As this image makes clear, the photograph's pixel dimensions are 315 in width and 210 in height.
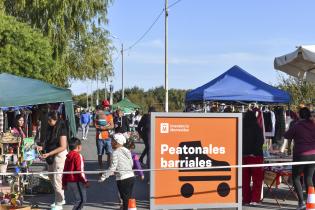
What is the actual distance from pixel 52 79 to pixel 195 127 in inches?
750

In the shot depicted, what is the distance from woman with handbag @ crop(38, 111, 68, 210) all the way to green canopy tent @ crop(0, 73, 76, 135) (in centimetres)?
344

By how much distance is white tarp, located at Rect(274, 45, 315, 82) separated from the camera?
9.77m

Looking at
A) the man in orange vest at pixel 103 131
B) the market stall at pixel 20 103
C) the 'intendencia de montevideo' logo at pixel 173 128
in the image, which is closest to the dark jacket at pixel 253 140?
the 'intendencia de montevideo' logo at pixel 173 128

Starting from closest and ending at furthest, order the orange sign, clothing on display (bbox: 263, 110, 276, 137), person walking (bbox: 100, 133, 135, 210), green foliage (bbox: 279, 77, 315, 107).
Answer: the orange sign
person walking (bbox: 100, 133, 135, 210)
clothing on display (bbox: 263, 110, 276, 137)
green foliage (bbox: 279, 77, 315, 107)

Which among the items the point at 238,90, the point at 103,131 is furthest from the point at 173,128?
the point at 103,131

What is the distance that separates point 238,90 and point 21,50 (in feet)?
43.8

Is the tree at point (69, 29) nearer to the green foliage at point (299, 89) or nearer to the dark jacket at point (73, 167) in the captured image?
the green foliage at point (299, 89)

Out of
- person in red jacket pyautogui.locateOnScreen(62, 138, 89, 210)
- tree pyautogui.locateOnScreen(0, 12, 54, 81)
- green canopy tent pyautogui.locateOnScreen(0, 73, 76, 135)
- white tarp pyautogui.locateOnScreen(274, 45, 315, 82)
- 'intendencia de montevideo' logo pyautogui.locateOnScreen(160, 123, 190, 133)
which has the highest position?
tree pyautogui.locateOnScreen(0, 12, 54, 81)

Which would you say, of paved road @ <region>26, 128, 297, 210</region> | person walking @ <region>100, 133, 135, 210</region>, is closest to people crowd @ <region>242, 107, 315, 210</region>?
paved road @ <region>26, 128, 297, 210</region>

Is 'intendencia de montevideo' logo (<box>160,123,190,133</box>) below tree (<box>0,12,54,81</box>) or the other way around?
below

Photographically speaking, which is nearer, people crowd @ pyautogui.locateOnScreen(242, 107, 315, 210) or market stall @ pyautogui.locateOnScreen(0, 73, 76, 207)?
people crowd @ pyautogui.locateOnScreen(242, 107, 315, 210)

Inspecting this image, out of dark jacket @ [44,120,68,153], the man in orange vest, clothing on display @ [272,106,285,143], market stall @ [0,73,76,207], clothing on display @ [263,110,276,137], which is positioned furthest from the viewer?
clothing on display @ [272,106,285,143]

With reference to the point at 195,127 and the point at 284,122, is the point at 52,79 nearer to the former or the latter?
the point at 284,122

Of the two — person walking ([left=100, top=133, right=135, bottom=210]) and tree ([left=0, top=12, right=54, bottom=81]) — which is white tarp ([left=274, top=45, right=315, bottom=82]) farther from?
tree ([left=0, top=12, right=54, bottom=81])
